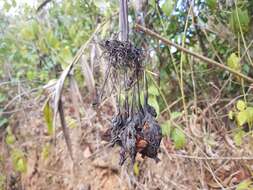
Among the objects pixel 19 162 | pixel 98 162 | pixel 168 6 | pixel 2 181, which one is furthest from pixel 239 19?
pixel 2 181

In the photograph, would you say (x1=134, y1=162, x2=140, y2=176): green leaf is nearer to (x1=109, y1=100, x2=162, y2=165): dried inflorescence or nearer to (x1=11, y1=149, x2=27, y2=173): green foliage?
(x1=11, y1=149, x2=27, y2=173): green foliage

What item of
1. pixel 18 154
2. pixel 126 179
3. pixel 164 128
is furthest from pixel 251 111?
pixel 18 154

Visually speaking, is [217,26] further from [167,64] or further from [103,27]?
[103,27]

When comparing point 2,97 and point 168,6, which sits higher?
point 168,6

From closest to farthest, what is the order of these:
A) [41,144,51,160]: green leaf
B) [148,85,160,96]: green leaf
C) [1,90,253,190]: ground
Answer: [148,85,160,96]: green leaf → [1,90,253,190]: ground → [41,144,51,160]: green leaf

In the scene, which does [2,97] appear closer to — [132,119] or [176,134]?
[176,134]

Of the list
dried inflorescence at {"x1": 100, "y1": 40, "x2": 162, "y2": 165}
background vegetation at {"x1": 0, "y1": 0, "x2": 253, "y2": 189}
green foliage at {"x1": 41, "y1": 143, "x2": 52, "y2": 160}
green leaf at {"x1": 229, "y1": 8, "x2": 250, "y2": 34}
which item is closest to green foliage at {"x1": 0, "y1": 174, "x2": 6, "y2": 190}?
background vegetation at {"x1": 0, "y1": 0, "x2": 253, "y2": 189}

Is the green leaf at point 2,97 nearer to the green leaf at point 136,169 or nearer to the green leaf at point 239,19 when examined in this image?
the green leaf at point 136,169

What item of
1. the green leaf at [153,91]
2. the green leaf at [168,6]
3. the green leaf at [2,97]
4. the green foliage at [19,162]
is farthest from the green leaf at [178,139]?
the green leaf at [2,97]

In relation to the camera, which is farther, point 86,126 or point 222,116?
point 86,126
